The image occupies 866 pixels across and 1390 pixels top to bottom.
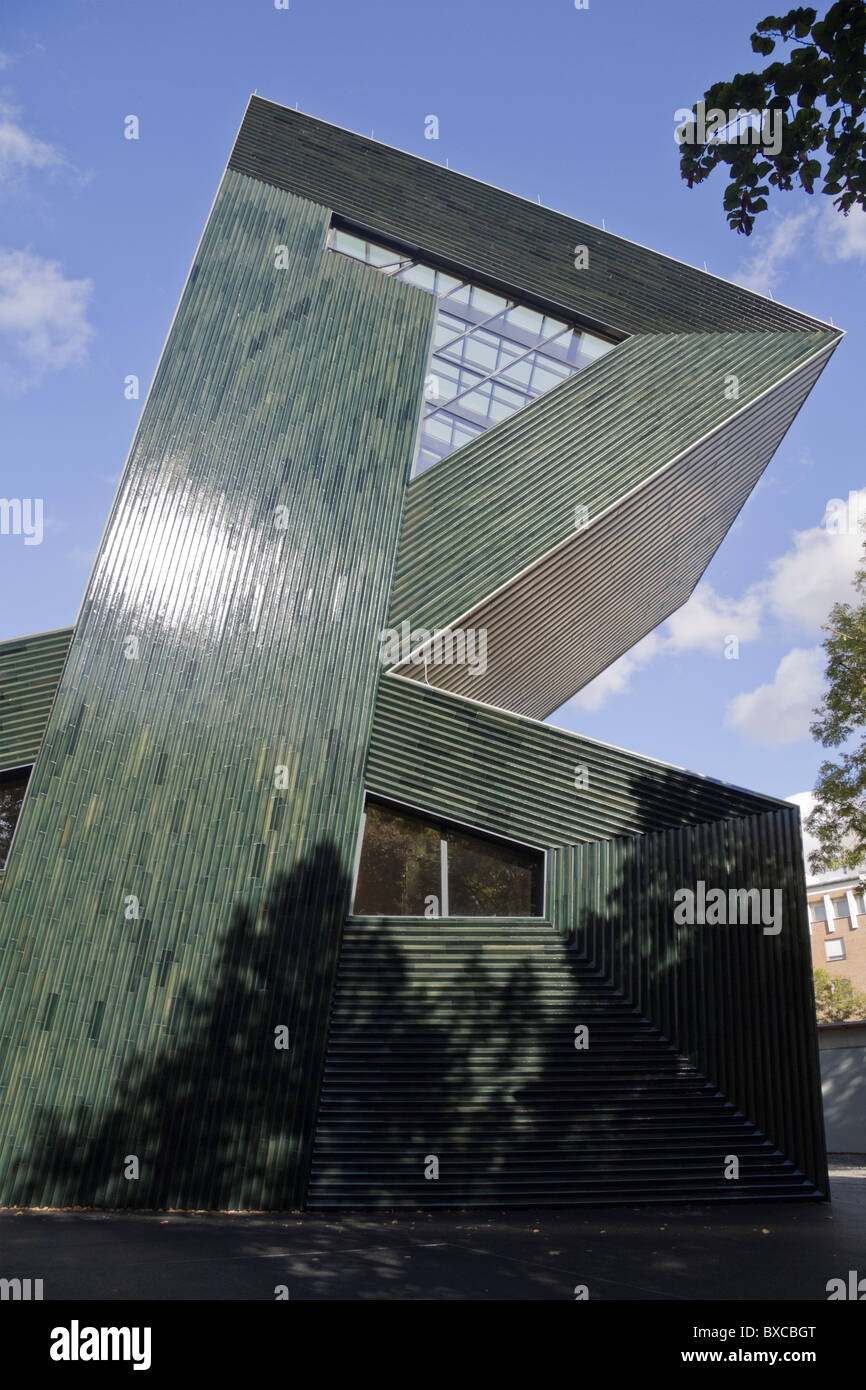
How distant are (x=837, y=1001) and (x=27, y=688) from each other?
3449 cm

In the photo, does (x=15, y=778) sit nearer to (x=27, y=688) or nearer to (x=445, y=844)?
(x=27, y=688)

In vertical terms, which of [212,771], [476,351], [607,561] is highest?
[476,351]

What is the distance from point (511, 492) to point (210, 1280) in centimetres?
1048

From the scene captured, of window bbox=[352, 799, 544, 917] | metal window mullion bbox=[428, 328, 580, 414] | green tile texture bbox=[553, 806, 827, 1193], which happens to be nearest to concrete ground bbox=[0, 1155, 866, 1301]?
green tile texture bbox=[553, 806, 827, 1193]

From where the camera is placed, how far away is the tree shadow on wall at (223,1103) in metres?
9.10

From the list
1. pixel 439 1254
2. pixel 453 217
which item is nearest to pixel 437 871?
pixel 439 1254

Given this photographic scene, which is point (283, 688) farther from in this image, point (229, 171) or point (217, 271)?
point (229, 171)

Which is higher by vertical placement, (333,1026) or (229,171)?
(229,171)

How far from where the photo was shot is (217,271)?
14.4 m

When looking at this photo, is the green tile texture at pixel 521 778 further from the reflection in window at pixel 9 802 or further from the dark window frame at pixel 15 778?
the reflection in window at pixel 9 802

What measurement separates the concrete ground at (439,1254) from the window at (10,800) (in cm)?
398

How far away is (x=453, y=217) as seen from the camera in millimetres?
16031

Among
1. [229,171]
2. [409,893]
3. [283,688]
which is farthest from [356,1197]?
[229,171]
